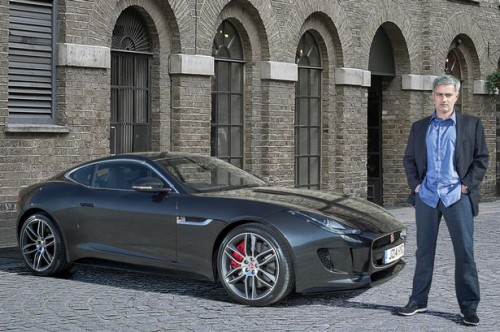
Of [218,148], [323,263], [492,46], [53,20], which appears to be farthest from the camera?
[492,46]

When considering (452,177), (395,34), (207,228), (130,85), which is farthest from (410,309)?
(395,34)

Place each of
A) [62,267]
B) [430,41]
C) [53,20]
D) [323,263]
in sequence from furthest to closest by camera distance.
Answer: [430,41] < [53,20] < [62,267] < [323,263]

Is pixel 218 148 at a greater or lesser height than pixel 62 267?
greater

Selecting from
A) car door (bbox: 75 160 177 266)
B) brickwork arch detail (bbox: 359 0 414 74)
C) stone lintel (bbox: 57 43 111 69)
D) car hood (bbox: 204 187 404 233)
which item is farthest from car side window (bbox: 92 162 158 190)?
brickwork arch detail (bbox: 359 0 414 74)

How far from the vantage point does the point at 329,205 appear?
876cm

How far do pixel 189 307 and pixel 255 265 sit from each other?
0.67m

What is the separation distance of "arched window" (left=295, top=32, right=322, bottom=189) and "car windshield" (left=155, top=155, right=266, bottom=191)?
872 cm

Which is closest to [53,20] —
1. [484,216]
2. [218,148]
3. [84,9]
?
[84,9]

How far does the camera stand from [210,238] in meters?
8.50

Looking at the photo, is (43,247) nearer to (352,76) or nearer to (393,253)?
(393,253)

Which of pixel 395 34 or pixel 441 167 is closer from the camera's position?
pixel 441 167

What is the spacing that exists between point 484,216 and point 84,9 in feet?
29.3

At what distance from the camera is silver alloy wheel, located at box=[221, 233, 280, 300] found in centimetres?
815

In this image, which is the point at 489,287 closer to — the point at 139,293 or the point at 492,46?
the point at 139,293
